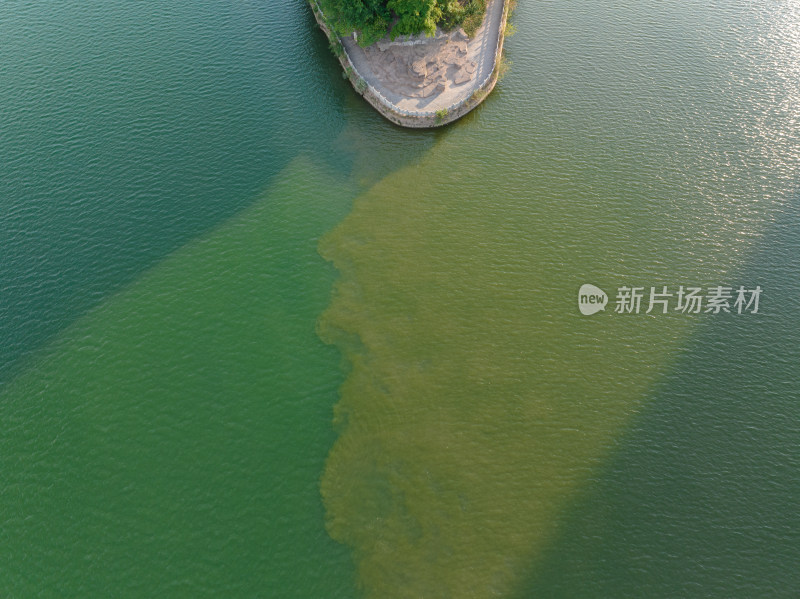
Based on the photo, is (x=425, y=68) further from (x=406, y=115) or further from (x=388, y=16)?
(x=388, y=16)

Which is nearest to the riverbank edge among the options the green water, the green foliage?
the green water

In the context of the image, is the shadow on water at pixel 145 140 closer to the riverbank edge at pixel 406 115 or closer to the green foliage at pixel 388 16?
the riverbank edge at pixel 406 115

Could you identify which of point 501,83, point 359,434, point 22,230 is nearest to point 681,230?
point 501,83

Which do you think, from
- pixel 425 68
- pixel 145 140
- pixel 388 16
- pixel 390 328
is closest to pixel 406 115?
pixel 425 68

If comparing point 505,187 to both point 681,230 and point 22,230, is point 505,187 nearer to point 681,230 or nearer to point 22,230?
point 681,230

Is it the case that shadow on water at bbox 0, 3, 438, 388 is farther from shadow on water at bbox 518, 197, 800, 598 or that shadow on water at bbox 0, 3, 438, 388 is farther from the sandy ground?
shadow on water at bbox 518, 197, 800, 598

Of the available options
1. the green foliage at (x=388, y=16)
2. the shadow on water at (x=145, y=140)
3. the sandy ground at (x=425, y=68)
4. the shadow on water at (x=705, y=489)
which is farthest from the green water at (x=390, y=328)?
the green foliage at (x=388, y=16)
